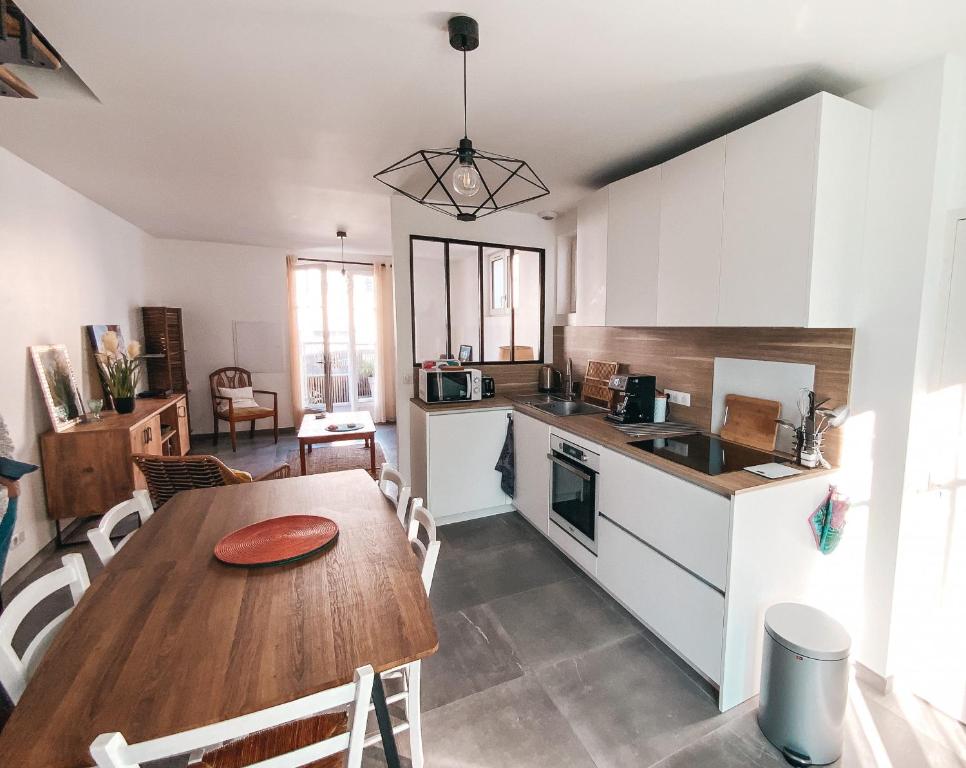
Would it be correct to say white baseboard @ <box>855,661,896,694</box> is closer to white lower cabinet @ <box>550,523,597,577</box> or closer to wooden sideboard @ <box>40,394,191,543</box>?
white lower cabinet @ <box>550,523,597,577</box>

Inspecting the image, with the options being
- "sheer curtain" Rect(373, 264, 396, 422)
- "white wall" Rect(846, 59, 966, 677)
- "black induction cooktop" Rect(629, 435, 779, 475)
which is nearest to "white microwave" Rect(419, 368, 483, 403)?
"black induction cooktop" Rect(629, 435, 779, 475)

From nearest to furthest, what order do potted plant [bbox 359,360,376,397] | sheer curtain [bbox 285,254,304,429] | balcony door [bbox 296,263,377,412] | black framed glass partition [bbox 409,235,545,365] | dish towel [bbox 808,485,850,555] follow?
dish towel [bbox 808,485,850,555] < black framed glass partition [bbox 409,235,545,365] < sheer curtain [bbox 285,254,304,429] < balcony door [bbox 296,263,377,412] < potted plant [bbox 359,360,376,397]

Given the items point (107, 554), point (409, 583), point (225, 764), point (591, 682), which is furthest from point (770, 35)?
point (107, 554)

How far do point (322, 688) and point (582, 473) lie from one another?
1778mm

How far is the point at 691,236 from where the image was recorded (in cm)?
225

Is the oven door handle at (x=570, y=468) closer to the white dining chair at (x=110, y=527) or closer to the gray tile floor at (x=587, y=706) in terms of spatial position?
the gray tile floor at (x=587, y=706)

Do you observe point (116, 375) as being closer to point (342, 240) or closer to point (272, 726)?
point (342, 240)

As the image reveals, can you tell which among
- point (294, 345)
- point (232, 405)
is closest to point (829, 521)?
point (232, 405)

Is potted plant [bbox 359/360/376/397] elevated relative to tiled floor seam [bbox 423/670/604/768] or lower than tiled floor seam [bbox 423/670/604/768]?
elevated

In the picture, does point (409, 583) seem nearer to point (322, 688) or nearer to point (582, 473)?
point (322, 688)

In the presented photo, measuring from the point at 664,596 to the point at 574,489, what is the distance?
761mm

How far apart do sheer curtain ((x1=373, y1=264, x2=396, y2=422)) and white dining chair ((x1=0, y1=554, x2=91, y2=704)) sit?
5307mm

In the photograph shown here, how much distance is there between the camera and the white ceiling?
56.6 inches

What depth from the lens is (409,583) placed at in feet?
4.36
